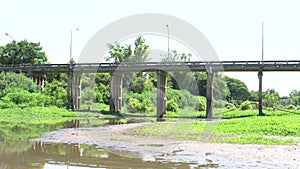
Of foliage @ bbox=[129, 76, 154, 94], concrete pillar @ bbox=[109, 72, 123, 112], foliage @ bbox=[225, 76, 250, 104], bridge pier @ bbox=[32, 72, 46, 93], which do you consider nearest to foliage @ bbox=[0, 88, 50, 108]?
bridge pier @ bbox=[32, 72, 46, 93]

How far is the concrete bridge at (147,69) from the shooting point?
4497cm

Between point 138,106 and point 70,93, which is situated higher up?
point 70,93

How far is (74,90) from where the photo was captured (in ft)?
179

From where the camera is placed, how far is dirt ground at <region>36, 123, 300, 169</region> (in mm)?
14047

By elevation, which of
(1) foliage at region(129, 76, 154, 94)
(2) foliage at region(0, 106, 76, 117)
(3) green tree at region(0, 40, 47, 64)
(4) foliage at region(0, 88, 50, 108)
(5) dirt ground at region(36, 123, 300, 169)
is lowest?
(5) dirt ground at region(36, 123, 300, 169)

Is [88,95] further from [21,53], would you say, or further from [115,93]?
[21,53]

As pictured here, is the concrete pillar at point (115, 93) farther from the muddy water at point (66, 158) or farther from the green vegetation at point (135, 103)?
the muddy water at point (66, 158)

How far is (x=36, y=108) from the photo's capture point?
47062 mm

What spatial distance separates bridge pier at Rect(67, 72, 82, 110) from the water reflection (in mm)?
36726

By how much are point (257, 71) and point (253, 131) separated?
74.3ft

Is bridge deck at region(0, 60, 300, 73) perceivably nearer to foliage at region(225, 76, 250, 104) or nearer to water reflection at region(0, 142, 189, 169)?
water reflection at region(0, 142, 189, 169)

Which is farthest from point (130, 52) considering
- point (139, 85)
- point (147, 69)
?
point (147, 69)

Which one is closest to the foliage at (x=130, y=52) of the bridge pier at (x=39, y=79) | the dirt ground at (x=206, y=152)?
the bridge pier at (x=39, y=79)

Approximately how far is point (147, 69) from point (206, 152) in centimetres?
3431
